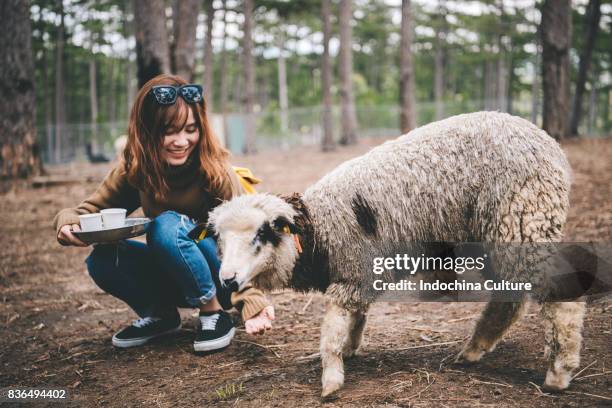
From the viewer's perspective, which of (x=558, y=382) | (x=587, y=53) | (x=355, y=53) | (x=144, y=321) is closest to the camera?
(x=558, y=382)

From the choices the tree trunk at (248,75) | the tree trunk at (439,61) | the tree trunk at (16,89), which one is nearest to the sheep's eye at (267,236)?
the tree trunk at (16,89)

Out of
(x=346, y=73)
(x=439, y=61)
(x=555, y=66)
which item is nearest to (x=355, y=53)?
(x=439, y=61)

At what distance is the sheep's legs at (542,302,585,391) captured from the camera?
8.24 feet

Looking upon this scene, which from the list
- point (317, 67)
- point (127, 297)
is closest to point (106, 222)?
point (127, 297)

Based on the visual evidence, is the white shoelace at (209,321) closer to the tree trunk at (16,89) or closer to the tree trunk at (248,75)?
the tree trunk at (16,89)

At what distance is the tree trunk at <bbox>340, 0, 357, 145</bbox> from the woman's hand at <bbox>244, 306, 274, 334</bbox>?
59.6 feet

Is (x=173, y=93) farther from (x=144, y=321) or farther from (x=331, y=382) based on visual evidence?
(x=331, y=382)

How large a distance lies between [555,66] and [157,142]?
37.8ft

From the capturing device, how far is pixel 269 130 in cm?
2950

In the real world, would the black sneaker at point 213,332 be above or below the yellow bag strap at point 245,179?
→ below

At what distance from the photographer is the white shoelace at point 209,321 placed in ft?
11.3

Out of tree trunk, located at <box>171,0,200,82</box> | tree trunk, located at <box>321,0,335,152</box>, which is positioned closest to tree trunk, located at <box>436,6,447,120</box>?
tree trunk, located at <box>321,0,335,152</box>

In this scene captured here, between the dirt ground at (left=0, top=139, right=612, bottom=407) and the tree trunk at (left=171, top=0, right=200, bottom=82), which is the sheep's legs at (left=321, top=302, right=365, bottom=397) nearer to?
the dirt ground at (left=0, top=139, right=612, bottom=407)

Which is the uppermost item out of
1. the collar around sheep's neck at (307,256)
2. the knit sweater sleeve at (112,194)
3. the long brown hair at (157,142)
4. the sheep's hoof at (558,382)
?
the long brown hair at (157,142)
